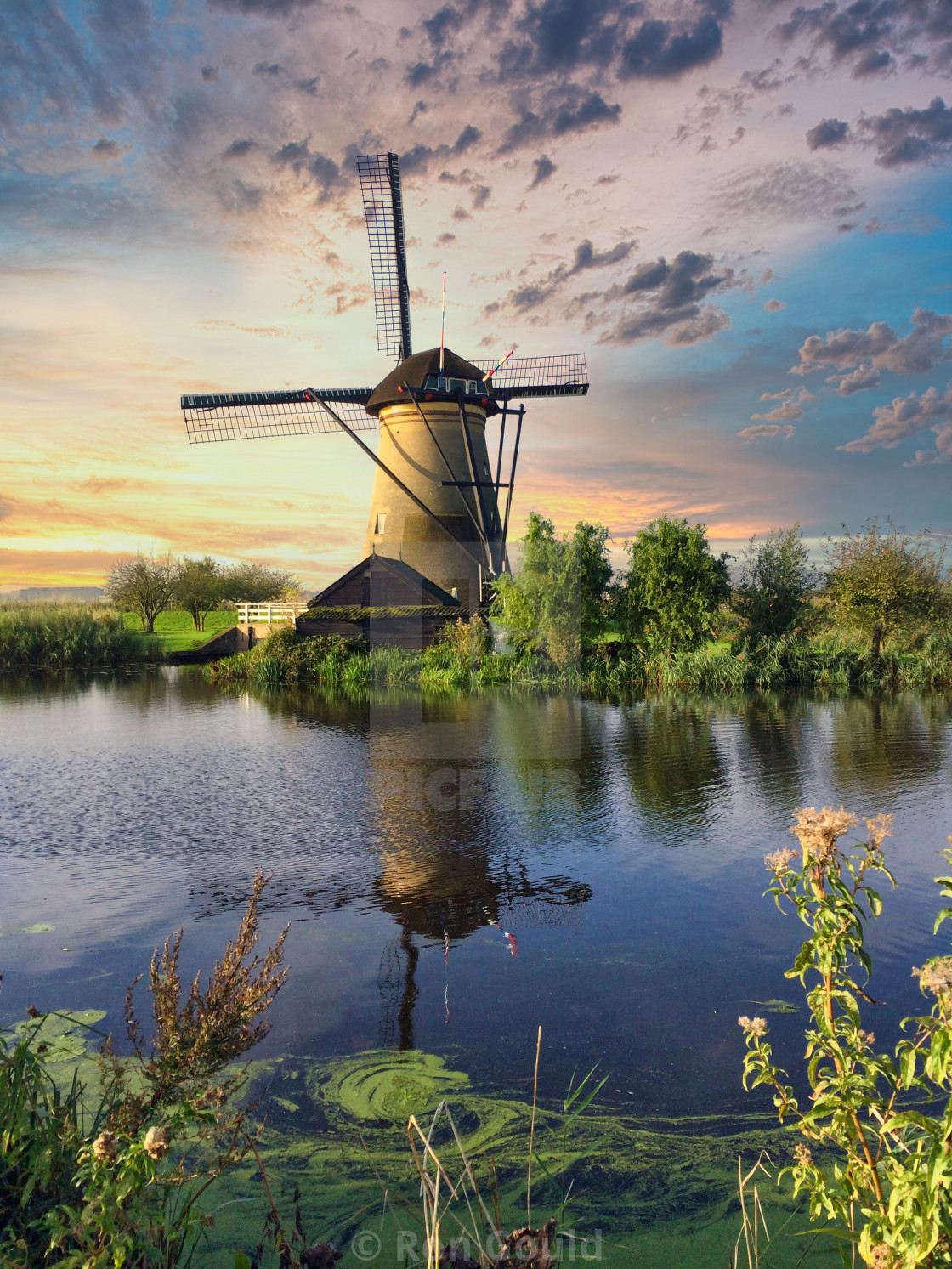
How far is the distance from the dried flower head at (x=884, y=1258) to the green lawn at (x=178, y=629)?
117ft

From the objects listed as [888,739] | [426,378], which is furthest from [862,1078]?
[426,378]

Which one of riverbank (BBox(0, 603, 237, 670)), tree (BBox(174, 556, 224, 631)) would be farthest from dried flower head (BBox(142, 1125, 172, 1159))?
tree (BBox(174, 556, 224, 631))

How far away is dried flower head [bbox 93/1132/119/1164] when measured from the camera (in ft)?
6.54

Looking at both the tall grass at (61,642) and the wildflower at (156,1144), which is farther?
the tall grass at (61,642)

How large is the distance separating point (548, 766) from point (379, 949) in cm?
635

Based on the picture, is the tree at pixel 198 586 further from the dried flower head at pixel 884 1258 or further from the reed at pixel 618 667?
the dried flower head at pixel 884 1258

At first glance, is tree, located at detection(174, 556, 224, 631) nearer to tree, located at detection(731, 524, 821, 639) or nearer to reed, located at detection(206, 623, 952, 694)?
reed, located at detection(206, 623, 952, 694)

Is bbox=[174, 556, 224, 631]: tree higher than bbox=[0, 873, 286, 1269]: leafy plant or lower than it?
higher

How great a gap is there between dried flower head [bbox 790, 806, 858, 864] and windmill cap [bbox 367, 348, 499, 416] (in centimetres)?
2695

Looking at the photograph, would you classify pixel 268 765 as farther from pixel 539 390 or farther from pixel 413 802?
pixel 539 390

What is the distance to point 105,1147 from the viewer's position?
200 centimetres

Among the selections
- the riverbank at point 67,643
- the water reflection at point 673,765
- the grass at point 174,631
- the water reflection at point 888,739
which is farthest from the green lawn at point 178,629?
the water reflection at point 888,739

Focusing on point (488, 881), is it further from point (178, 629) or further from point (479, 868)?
point (178, 629)

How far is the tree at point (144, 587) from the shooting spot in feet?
158
